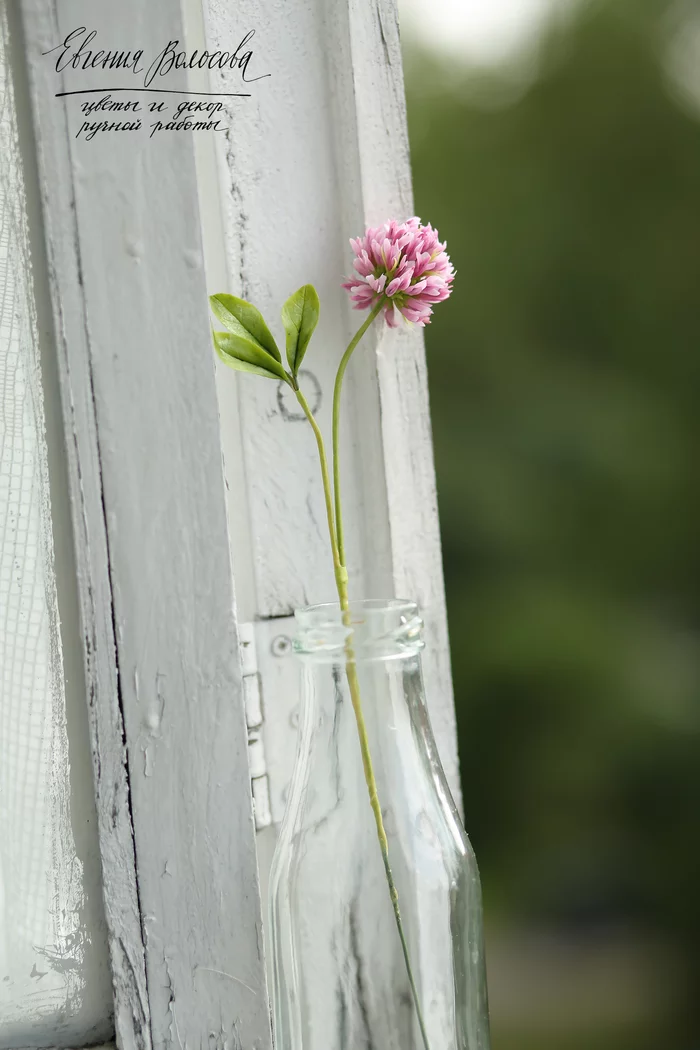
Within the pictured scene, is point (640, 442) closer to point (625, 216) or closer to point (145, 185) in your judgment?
point (625, 216)

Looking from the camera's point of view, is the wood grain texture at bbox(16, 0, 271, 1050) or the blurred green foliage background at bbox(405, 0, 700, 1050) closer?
the wood grain texture at bbox(16, 0, 271, 1050)

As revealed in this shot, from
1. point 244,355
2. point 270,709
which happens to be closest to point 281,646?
point 270,709

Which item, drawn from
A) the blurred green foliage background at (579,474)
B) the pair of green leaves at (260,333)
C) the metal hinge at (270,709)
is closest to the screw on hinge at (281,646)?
the metal hinge at (270,709)

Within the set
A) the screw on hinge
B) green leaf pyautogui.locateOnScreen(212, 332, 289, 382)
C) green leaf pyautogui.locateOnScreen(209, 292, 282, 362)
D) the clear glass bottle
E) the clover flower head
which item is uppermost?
the clover flower head

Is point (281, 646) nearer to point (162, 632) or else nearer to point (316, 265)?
point (162, 632)

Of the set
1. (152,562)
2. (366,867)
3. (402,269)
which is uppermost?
(402,269)

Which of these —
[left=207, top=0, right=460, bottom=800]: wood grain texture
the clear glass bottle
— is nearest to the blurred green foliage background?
[left=207, top=0, right=460, bottom=800]: wood grain texture

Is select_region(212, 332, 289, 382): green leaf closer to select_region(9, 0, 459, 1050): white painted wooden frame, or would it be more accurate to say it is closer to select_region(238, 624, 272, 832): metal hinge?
select_region(9, 0, 459, 1050): white painted wooden frame
